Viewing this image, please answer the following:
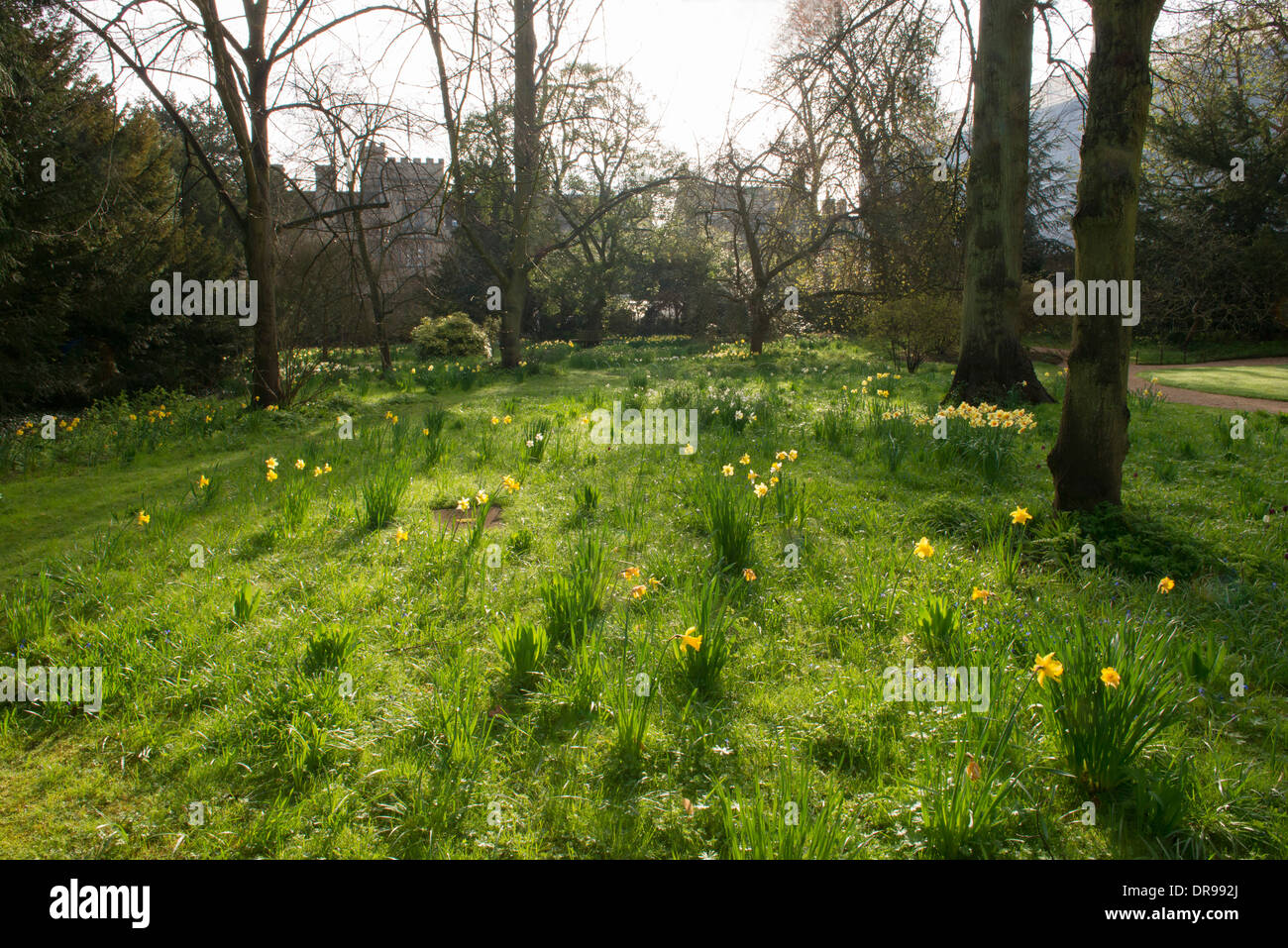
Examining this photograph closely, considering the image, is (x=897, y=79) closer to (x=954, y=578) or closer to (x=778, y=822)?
(x=954, y=578)

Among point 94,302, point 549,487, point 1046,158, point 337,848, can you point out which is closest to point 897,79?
point 549,487

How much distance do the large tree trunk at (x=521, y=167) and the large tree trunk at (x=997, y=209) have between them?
23.6 feet

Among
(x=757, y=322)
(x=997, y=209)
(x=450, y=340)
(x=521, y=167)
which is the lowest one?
(x=450, y=340)

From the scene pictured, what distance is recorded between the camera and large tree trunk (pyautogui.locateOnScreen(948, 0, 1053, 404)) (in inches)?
297

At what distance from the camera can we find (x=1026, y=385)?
7879 mm

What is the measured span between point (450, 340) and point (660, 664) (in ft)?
57.8

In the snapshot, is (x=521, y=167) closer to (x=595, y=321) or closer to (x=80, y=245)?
(x=80, y=245)

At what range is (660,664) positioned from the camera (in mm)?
2494

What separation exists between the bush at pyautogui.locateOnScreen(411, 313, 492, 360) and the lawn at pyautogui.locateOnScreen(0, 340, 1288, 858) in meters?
13.8
